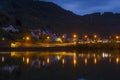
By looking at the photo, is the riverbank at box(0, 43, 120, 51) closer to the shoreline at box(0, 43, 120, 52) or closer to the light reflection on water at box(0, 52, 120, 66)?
the shoreline at box(0, 43, 120, 52)

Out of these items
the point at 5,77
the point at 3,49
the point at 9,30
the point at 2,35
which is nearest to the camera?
the point at 5,77

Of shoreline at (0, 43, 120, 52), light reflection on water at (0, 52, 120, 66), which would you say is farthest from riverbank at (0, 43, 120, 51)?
light reflection on water at (0, 52, 120, 66)

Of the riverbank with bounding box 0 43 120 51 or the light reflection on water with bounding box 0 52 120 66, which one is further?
the riverbank with bounding box 0 43 120 51

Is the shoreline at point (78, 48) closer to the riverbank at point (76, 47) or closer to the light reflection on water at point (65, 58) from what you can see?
the riverbank at point (76, 47)

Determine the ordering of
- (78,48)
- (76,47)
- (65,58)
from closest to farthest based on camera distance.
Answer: (65,58) → (78,48) → (76,47)

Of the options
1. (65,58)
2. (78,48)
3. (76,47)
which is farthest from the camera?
(76,47)

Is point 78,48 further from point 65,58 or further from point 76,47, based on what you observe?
point 65,58

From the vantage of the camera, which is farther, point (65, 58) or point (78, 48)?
point (78, 48)

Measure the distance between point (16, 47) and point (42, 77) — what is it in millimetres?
57989

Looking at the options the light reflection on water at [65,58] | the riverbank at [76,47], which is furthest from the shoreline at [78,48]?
the light reflection on water at [65,58]

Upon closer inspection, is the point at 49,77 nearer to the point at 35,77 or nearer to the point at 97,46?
the point at 35,77

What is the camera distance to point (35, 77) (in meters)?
40.3

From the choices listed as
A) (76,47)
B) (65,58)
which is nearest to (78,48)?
(76,47)

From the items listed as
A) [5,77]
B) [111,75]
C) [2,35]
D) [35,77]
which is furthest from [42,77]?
[2,35]
